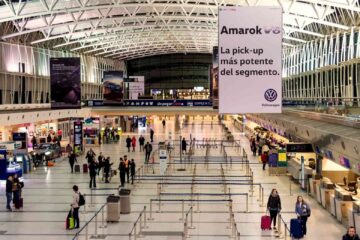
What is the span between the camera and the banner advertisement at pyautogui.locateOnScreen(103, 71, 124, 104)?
133 ft

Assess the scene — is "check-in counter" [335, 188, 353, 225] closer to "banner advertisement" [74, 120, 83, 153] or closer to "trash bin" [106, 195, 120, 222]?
"trash bin" [106, 195, 120, 222]

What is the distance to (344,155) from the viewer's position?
17750mm

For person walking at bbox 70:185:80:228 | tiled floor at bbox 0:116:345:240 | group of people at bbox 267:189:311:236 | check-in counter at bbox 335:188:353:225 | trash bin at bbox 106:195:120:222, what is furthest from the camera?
trash bin at bbox 106:195:120:222

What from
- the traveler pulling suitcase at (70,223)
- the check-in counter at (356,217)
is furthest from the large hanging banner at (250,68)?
the traveler pulling suitcase at (70,223)

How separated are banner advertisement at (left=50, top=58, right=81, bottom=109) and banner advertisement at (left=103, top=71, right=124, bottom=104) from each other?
46.5 feet

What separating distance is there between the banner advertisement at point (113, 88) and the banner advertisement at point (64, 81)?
14164 mm

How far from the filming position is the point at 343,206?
51.6 feet

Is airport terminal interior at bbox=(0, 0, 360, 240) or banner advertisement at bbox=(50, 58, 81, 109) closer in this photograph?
airport terminal interior at bbox=(0, 0, 360, 240)

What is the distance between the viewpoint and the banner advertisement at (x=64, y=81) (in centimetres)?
2544

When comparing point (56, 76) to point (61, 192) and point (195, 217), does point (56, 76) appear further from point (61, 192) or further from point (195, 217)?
point (195, 217)

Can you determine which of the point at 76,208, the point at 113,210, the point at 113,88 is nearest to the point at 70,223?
the point at 76,208

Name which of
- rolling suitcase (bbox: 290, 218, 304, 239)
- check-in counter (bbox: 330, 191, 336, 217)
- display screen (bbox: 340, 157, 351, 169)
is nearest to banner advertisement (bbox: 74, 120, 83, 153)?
display screen (bbox: 340, 157, 351, 169)

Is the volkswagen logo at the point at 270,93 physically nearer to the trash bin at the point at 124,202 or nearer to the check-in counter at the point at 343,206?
the check-in counter at the point at 343,206

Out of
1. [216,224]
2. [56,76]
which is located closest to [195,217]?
[216,224]
